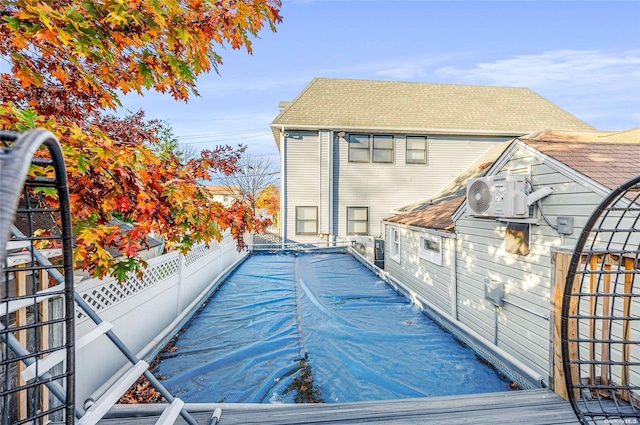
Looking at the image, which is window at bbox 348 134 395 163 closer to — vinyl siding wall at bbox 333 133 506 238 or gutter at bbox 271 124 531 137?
vinyl siding wall at bbox 333 133 506 238

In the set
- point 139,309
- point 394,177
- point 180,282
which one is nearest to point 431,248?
point 180,282

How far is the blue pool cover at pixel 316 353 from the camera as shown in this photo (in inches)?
146

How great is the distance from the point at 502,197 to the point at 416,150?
10.0m

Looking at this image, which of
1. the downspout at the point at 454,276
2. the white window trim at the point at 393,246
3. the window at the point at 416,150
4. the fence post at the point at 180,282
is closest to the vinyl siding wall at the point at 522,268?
the downspout at the point at 454,276

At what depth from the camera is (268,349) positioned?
4.65 m

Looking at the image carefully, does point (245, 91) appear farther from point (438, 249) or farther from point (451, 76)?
point (438, 249)

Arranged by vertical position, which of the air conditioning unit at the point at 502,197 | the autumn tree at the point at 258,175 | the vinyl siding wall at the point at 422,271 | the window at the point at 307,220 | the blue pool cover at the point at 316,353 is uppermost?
the autumn tree at the point at 258,175

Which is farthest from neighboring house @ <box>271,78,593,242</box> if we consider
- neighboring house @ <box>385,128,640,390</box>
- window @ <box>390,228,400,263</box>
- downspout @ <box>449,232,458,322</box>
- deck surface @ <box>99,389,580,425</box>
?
deck surface @ <box>99,389,580,425</box>

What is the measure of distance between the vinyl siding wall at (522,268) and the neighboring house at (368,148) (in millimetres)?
7995

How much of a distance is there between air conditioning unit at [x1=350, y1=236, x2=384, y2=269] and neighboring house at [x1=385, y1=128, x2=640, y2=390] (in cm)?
528

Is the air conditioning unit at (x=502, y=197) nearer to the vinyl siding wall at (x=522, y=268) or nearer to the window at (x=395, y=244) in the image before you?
the vinyl siding wall at (x=522, y=268)

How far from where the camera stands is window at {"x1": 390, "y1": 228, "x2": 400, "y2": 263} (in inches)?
379

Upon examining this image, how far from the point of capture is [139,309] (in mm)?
4328

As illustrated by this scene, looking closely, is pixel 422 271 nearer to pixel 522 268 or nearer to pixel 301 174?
pixel 522 268
